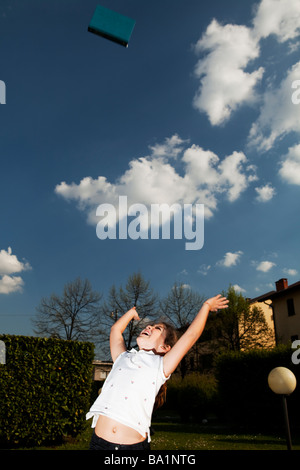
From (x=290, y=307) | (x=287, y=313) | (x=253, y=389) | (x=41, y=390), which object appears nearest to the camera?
(x=41, y=390)

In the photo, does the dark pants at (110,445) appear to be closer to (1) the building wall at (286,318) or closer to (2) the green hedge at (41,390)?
(2) the green hedge at (41,390)

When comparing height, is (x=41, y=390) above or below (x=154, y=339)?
below

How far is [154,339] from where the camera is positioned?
9.73 feet

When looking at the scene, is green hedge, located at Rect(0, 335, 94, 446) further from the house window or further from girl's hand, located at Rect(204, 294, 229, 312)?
the house window

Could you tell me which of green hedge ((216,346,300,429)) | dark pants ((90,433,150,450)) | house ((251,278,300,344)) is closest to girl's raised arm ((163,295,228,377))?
dark pants ((90,433,150,450))

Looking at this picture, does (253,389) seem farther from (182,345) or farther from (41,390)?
(182,345)

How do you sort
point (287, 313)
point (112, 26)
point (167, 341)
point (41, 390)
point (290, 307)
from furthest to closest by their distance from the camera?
point (287, 313)
point (290, 307)
point (41, 390)
point (112, 26)
point (167, 341)

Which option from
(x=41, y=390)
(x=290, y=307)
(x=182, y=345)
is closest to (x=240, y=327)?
(x=290, y=307)

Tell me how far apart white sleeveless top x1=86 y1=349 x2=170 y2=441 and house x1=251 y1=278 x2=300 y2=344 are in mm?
31737

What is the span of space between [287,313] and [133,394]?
34.5m

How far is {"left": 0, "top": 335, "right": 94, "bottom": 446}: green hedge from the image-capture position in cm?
986

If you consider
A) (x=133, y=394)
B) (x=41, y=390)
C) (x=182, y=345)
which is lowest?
(x=41, y=390)

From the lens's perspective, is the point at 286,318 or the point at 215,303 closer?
the point at 215,303

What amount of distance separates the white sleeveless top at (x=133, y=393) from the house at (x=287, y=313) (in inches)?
1250
